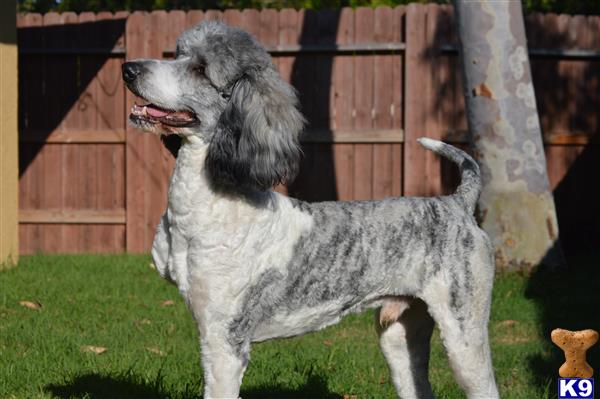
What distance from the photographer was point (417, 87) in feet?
33.0

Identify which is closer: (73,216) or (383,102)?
(383,102)

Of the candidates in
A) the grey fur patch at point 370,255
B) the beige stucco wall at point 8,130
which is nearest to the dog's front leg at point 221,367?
the grey fur patch at point 370,255

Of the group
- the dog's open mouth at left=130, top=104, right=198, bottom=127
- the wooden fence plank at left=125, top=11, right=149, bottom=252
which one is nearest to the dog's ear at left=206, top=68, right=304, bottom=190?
the dog's open mouth at left=130, top=104, right=198, bottom=127

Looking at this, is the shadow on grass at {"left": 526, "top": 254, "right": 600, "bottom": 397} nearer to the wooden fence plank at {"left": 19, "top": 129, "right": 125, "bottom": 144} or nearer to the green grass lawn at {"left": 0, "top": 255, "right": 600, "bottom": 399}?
the green grass lawn at {"left": 0, "top": 255, "right": 600, "bottom": 399}

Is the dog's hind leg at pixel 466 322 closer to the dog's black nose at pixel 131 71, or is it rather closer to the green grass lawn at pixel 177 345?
the green grass lawn at pixel 177 345

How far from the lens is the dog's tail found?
4.51 metres

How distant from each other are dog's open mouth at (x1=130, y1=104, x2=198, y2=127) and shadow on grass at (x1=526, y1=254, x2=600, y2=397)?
106 inches

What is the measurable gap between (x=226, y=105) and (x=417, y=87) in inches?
255

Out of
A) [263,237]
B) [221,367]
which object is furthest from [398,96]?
[221,367]

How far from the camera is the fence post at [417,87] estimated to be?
10016 millimetres

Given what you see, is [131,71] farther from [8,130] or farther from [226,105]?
[8,130]

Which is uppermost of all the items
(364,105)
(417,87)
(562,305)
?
(417,87)

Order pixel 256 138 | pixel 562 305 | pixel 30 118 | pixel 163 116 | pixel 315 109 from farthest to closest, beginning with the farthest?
pixel 30 118 → pixel 315 109 → pixel 562 305 → pixel 163 116 → pixel 256 138

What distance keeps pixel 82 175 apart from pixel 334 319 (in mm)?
7098
